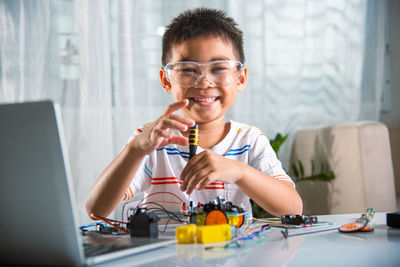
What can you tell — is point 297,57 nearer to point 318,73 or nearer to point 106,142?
point 318,73

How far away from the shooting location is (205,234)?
2.46ft

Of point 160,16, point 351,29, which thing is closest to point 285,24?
point 351,29

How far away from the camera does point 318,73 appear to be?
3215 mm

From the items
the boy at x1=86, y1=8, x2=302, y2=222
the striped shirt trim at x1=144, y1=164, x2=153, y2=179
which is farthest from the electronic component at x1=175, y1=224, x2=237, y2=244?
the striped shirt trim at x1=144, y1=164, x2=153, y2=179

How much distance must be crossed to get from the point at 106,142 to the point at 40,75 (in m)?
0.62

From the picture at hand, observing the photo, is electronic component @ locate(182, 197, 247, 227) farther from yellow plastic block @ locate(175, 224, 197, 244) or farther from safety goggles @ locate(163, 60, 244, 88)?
safety goggles @ locate(163, 60, 244, 88)

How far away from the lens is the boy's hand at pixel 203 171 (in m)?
0.88

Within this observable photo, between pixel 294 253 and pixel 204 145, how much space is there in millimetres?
821

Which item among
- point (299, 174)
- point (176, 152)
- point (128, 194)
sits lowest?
point (299, 174)

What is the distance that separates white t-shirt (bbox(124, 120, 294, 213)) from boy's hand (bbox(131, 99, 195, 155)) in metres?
0.33

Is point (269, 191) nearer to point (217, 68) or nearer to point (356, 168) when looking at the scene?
point (217, 68)

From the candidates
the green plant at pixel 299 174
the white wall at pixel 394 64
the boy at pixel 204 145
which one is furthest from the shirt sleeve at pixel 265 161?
the white wall at pixel 394 64

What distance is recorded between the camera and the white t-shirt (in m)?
1.37

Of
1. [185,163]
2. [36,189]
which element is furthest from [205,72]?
[36,189]
